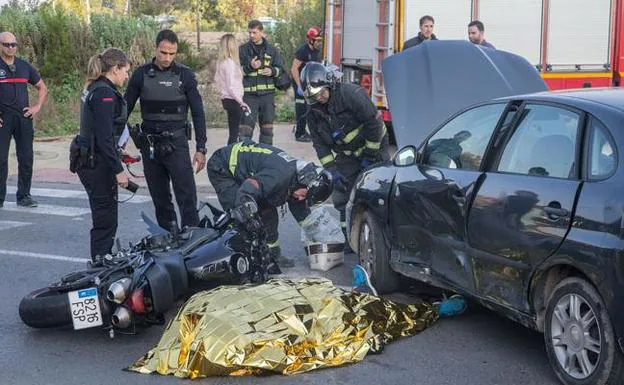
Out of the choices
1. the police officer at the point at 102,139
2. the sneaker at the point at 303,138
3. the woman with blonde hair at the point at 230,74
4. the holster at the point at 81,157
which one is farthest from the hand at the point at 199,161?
the sneaker at the point at 303,138

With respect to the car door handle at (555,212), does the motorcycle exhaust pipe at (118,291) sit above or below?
below

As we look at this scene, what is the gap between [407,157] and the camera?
646cm

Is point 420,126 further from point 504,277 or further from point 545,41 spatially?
point 545,41

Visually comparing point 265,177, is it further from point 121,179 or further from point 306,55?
point 306,55

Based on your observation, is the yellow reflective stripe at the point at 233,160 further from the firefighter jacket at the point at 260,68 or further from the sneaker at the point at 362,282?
the firefighter jacket at the point at 260,68

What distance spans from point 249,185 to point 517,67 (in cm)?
275

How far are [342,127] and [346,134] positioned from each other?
7 centimetres

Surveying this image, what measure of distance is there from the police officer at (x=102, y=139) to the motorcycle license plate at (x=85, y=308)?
1234 millimetres

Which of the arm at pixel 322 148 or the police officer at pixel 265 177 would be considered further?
the arm at pixel 322 148

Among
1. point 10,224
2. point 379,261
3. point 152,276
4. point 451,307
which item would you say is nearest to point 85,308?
point 152,276

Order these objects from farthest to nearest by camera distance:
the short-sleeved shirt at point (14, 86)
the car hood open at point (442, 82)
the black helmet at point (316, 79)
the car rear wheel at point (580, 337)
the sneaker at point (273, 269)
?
the short-sleeved shirt at point (14, 86) → the car hood open at point (442, 82) → the black helmet at point (316, 79) → the sneaker at point (273, 269) → the car rear wheel at point (580, 337)

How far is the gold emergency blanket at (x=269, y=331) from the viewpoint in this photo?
16.8 feet

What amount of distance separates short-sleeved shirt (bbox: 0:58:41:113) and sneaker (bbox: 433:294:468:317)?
6515mm

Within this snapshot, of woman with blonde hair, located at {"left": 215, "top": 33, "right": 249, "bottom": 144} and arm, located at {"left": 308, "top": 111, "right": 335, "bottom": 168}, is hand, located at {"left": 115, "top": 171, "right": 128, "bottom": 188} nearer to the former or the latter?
arm, located at {"left": 308, "top": 111, "right": 335, "bottom": 168}
